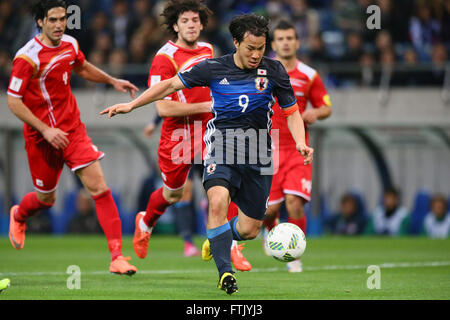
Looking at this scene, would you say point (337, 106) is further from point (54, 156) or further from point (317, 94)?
point (54, 156)

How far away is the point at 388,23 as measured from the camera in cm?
1720

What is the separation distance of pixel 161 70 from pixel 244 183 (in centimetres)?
179

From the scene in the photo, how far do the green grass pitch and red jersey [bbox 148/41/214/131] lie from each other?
1564 mm

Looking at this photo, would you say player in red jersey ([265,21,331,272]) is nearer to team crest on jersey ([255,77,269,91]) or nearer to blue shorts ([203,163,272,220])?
blue shorts ([203,163,272,220])

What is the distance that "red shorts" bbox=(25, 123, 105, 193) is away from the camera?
8.30 m

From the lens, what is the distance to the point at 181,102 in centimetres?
848

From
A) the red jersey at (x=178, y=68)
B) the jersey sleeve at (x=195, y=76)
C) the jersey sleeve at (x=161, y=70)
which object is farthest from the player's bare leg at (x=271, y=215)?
the jersey sleeve at (x=195, y=76)

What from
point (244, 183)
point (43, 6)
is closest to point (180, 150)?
point (244, 183)

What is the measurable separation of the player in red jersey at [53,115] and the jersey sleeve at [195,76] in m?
1.69

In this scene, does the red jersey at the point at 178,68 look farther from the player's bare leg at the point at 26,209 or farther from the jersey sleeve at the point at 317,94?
the player's bare leg at the point at 26,209

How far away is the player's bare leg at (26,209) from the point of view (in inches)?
345

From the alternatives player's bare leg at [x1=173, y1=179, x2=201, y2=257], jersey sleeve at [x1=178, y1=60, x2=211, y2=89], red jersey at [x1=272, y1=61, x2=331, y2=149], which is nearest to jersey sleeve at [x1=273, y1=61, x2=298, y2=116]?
jersey sleeve at [x1=178, y1=60, x2=211, y2=89]
